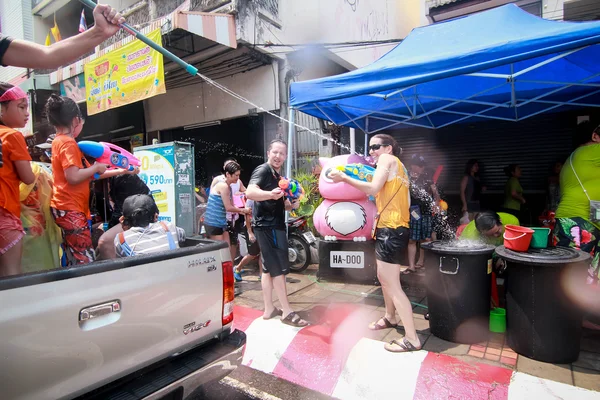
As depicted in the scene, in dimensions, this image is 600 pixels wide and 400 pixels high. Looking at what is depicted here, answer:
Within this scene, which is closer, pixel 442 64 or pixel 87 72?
pixel 442 64

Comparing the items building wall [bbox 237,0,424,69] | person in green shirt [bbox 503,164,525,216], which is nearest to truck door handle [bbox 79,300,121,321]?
person in green shirt [bbox 503,164,525,216]

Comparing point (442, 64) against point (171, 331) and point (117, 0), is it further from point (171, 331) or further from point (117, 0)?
point (117, 0)

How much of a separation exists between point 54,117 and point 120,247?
1.31 metres

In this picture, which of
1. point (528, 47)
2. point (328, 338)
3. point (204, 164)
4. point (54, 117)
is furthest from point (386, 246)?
point (204, 164)

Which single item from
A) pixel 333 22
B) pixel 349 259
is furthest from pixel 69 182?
pixel 333 22

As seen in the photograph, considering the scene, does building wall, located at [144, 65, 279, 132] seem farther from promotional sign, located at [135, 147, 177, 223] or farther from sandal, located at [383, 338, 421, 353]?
sandal, located at [383, 338, 421, 353]

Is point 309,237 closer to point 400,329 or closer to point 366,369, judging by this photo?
point 400,329

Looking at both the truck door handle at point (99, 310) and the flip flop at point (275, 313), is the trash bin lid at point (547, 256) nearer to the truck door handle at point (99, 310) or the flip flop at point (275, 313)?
the flip flop at point (275, 313)

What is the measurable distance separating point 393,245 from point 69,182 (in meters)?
2.76

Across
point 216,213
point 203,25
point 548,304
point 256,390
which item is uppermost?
point 203,25

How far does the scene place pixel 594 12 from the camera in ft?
21.4

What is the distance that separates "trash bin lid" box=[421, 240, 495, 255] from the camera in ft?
9.89

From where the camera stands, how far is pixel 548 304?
2705 millimetres

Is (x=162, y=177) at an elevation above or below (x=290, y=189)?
above
